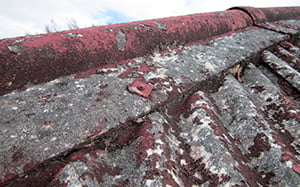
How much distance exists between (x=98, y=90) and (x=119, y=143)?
0.36 m

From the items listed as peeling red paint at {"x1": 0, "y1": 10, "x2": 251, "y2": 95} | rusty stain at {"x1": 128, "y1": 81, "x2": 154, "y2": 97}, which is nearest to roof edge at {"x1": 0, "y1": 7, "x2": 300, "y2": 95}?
peeling red paint at {"x1": 0, "y1": 10, "x2": 251, "y2": 95}

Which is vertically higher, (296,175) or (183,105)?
(183,105)

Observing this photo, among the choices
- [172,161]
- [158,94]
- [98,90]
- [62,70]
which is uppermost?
[62,70]

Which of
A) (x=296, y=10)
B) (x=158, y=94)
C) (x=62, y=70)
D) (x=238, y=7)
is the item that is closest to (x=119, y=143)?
(x=158, y=94)

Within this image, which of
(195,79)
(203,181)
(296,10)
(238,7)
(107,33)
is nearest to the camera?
(203,181)

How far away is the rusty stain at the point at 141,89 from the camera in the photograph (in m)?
1.11

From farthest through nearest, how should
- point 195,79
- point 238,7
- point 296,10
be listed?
1. point 296,10
2. point 238,7
3. point 195,79

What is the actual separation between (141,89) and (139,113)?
0.18 m

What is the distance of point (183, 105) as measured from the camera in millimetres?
1213

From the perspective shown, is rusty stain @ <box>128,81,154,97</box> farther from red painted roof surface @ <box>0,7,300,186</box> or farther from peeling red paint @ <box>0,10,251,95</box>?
peeling red paint @ <box>0,10,251,95</box>

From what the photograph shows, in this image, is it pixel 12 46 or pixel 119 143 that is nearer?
pixel 119 143

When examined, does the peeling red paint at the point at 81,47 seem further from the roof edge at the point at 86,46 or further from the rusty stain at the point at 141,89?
the rusty stain at the point at 141,89

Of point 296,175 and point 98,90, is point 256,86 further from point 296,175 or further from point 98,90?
point 98,90

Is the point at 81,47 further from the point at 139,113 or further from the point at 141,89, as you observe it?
the point at 139,113
